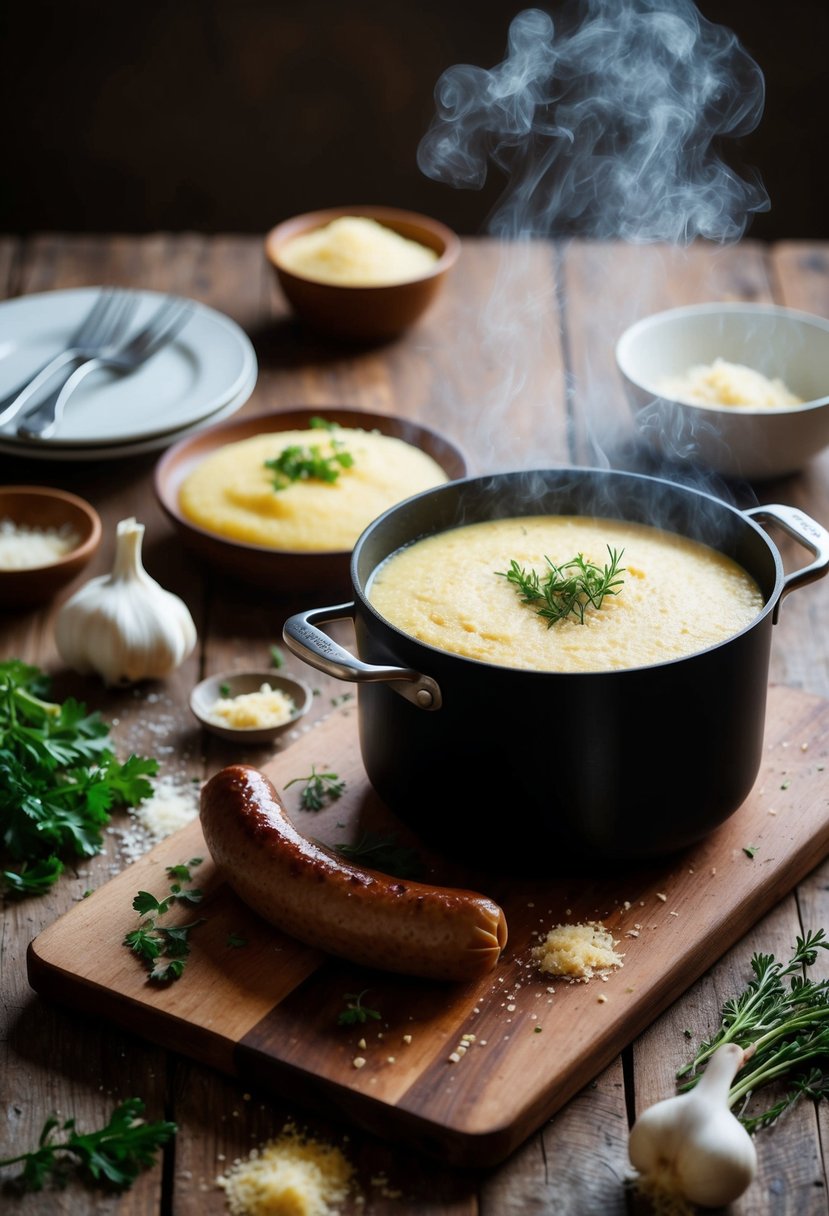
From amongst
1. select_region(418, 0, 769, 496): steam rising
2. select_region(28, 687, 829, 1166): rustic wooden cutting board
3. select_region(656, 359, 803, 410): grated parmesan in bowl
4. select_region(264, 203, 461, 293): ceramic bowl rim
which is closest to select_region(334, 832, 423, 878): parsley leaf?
select_region(28, 687, 829, 1166): rustic wooden cutting board

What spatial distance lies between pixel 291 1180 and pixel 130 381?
246 centimetres

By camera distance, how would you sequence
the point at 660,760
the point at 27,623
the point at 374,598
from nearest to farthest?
the point at 660,760, the point at 374,598, the point at 27,623

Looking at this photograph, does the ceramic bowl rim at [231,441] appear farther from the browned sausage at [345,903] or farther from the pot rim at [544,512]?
the browned sausage at [345,903]

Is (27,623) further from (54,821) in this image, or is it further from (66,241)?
(66,241)

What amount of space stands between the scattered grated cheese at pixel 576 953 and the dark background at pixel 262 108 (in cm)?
522

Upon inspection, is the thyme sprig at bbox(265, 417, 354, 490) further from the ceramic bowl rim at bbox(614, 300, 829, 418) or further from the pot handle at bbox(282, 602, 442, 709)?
the pot handle at bbox(282, 602, 442, 709)

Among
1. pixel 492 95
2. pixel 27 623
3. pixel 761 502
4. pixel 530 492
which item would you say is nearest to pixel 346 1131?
pixel 530 492

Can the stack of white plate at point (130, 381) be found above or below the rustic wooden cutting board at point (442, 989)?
below

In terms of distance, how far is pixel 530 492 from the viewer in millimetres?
2465

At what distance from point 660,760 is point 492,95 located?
7.97 ft

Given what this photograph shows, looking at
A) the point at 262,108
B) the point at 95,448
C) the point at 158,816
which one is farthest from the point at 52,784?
the point at 262,108

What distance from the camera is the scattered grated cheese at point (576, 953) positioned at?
1925 mm

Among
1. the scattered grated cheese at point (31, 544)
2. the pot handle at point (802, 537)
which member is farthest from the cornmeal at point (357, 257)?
the pot handle at point (802, 537)

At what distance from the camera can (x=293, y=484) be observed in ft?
10.1
